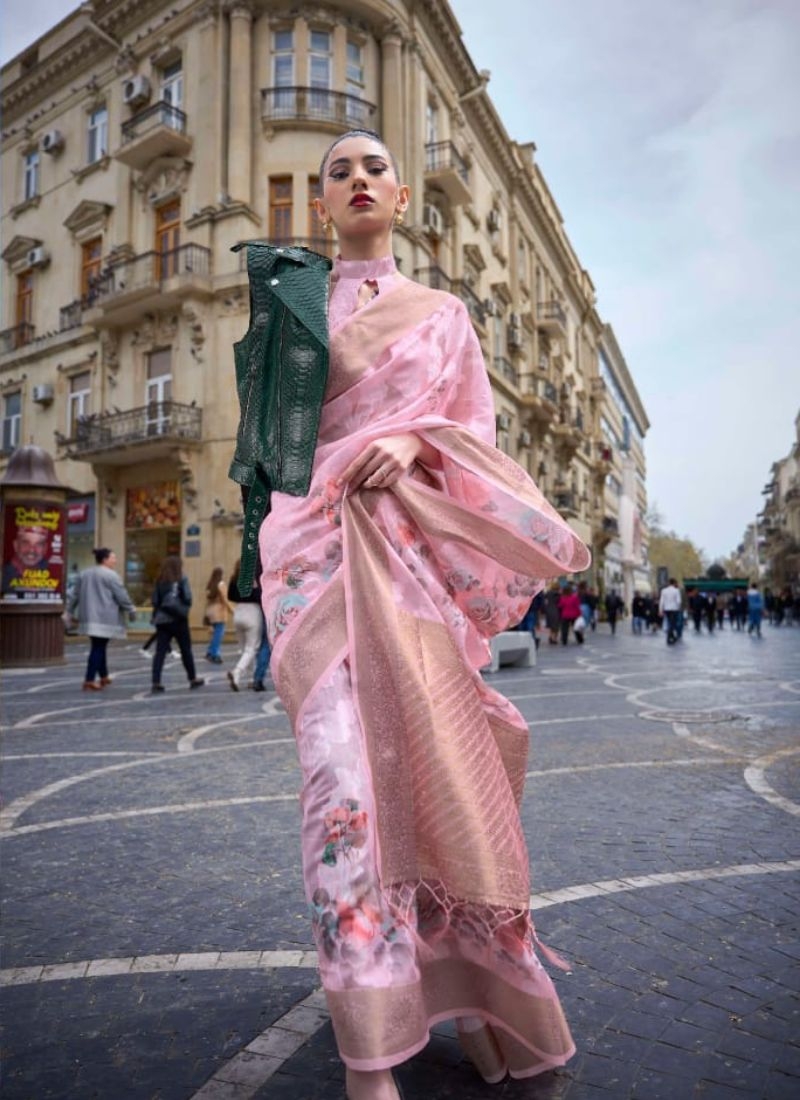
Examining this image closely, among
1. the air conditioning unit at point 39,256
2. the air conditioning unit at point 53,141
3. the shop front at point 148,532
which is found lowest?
the shop front at point 148,532

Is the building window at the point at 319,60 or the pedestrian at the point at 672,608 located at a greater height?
the building window at the point at 319,60

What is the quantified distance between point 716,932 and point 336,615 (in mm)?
1652

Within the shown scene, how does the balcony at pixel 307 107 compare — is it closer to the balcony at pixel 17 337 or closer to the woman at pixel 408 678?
the balcony at pixel 17 337

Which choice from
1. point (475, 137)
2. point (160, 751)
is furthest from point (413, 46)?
point (160, 751)

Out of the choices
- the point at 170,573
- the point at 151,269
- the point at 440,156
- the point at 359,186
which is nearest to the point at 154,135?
the point at 151,269

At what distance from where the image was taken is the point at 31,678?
41.0 ft

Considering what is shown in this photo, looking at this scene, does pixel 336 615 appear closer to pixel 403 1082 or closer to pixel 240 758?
pixel 403 1082

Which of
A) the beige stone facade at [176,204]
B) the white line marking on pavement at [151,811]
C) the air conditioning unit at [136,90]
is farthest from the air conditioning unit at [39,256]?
the white line marking on pavement at [151,811]

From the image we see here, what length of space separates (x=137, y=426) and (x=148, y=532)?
2.99m

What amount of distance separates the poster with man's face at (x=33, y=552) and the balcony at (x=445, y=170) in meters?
16.9

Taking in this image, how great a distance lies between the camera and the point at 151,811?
164 inches

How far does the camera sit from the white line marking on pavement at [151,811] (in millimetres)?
3921

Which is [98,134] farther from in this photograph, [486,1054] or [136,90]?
[486,1054]

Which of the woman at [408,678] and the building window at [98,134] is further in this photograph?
the building window at [98,134]
